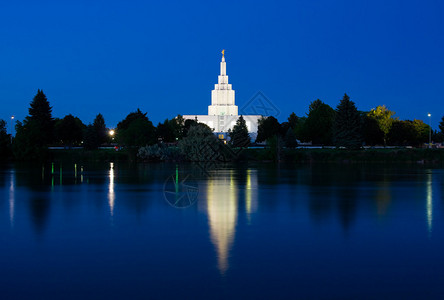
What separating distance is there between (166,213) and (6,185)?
47.2 feet

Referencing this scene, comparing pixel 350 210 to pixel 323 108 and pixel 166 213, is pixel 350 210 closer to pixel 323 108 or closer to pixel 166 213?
pixel 166 213

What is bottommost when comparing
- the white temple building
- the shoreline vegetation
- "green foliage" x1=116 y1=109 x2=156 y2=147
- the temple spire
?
the shoreline vegetation

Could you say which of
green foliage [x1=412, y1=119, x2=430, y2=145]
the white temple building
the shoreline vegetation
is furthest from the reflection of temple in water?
the white temple building

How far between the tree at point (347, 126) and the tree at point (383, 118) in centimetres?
1408

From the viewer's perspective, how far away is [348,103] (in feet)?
226

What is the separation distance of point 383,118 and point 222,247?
7622 centimetres

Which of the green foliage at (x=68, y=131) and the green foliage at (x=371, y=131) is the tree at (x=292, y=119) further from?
→ the green foliage at (x=68, y=131)

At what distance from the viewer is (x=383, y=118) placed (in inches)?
3253

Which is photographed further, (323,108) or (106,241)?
(323,108)

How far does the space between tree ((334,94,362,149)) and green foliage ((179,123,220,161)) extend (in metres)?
17.0

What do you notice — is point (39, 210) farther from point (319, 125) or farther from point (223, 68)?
point (223, 68)

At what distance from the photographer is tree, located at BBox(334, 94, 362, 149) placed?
6662cm

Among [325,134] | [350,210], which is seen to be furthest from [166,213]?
[325,134]

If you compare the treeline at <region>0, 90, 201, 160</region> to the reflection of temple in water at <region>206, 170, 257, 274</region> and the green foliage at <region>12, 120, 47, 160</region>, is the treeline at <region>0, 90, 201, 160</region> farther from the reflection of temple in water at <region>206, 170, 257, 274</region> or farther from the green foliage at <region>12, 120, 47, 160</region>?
the reflection of temple in water at <region>206, 170, 257, 274</region>
